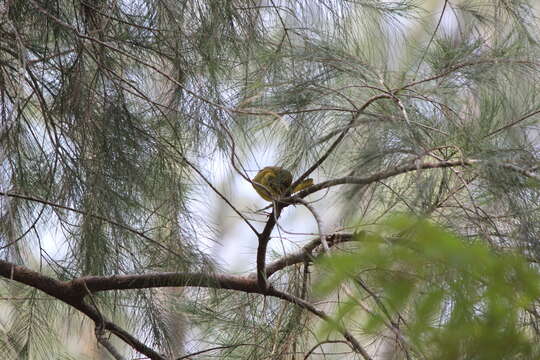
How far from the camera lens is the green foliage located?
0.68 m

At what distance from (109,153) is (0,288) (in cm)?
80

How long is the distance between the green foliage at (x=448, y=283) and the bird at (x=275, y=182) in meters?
0.56

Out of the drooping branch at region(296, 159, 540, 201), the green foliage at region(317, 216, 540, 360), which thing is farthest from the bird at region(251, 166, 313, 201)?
the green foliage at region(317, 216, 540, 360)

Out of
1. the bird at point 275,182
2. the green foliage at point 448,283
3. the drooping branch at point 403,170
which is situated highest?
the bird at point 275,182

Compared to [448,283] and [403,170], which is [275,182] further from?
[448,283]

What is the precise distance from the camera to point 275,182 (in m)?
1.41

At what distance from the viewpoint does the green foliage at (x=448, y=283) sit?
26.8 inches

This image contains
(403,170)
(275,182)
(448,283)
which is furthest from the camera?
(275,182)

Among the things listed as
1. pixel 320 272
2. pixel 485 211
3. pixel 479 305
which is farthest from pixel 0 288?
pixel 479 305

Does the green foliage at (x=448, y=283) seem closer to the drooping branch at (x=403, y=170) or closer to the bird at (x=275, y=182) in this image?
the drooping branch at (x=403, y=170)

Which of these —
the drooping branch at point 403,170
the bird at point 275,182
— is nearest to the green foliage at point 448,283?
the drooping branch at point 403,170

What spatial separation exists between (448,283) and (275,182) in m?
0.63

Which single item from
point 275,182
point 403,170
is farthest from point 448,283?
point 275,182

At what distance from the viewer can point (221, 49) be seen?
160cm
